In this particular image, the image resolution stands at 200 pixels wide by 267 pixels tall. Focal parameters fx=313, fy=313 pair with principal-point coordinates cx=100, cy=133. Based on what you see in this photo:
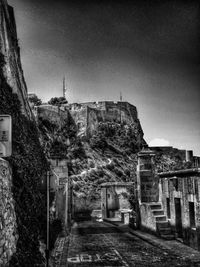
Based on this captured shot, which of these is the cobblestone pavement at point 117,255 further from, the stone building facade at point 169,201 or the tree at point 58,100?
the tree at point 58,100

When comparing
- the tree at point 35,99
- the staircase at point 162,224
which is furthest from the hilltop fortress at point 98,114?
the staircase at point 162,224

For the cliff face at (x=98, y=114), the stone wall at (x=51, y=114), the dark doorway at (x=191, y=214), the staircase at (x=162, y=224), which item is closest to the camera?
the dark doorway at (x=191, y=214)

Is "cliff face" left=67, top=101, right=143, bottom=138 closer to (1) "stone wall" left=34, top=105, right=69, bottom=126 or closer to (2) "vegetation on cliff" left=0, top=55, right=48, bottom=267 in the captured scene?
(1) "stone wall" left=34, top=105, right=69, bottom=126

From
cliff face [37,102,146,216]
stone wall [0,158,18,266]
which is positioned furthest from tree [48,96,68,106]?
stone wall [0,158,18,266]

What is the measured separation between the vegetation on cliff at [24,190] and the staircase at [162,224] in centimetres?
743

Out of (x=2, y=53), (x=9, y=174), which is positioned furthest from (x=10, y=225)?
(x=2, y=53)

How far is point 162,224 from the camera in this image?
661 inches

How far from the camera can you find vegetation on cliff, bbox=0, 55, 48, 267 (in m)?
7.56

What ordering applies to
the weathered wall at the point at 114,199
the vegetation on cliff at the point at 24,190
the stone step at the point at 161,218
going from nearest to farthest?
1. the vegetation on cliff at the point at 24,190
2. the stone step at the point at 161,218
3. the weathered wall at the point at 114,199

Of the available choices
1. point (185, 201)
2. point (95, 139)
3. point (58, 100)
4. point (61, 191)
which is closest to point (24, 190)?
point (185, 201)

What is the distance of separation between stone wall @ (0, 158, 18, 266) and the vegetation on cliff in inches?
10.9

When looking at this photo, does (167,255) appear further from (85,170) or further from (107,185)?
(85,170)

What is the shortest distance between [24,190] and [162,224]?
1011cm

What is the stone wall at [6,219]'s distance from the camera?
19.2 feet
